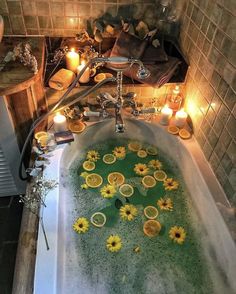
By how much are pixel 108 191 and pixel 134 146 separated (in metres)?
0.42

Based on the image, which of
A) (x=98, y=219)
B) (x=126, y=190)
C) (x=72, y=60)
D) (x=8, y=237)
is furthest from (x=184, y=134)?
(x=8, y=237)

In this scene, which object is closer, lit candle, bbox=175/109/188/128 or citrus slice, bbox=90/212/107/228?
citrus slice, bbox=90/212/107/228

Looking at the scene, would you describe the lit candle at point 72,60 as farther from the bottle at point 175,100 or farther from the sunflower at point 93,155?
the bottle at point 175,100

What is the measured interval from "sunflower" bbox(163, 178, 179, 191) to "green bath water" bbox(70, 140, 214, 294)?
26 mm

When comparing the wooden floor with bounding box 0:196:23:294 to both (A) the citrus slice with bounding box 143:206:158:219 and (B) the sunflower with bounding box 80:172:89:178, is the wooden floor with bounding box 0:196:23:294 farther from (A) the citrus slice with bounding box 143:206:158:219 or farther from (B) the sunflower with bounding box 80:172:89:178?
(A) the citrus slice with bounding box 143:206:158:219

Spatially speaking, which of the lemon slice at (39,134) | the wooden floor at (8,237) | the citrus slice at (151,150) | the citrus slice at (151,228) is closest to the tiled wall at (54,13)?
the lemon slice at (39,134)

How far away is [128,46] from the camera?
1.74 m

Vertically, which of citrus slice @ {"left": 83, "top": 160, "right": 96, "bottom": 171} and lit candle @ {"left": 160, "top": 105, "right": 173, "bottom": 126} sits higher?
lit candle @ {"left": 160, "top": 105, "right": 173, "bottom": 126}

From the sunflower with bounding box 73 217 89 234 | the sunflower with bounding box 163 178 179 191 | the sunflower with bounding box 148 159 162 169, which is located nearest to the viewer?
the sunflower with bounding box 73 217 89 234

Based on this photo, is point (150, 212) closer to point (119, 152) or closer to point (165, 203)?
point (165, 203)

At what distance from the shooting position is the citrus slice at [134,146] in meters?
1.92

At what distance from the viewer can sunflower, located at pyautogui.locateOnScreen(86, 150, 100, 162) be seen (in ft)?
5.99

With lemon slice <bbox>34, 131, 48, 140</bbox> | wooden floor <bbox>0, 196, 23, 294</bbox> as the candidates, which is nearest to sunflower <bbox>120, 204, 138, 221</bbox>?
lemon slice <bbox>34, 131, 48, 140</bbox>

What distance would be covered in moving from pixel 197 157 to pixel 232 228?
1.51 ft
